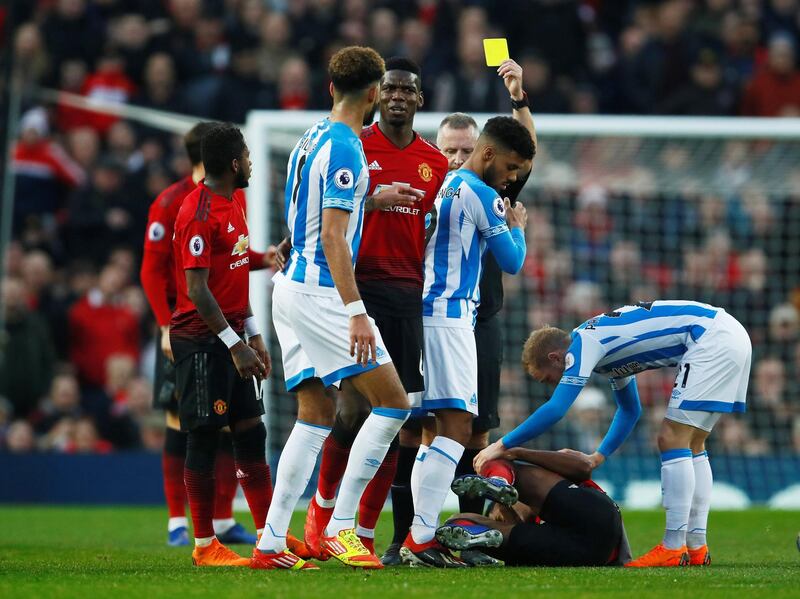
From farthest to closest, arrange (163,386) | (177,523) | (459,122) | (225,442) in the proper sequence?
(225,442) → (163,386) → (177,523) → (459,122)

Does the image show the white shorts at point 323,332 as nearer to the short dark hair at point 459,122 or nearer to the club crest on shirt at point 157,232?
the short dark hair at point 459,122

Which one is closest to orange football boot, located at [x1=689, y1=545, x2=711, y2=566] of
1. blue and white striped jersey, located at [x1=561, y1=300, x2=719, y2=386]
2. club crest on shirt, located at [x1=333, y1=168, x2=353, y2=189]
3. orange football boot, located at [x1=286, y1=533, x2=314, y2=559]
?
blue and white striped jersey, located at [x1=561, y1=300, x2=719, y2=386]

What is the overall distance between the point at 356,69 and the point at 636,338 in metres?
2.25

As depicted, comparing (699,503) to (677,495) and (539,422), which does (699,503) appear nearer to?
(677,495)

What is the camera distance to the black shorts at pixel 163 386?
351 inches

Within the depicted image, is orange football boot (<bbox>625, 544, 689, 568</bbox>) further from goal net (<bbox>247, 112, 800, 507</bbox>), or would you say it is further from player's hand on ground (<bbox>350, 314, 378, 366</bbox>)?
goal net (<bbox>247, 112, 800, 507</bbox>)

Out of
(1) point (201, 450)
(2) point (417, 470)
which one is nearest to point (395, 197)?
(2) point (417, 470)

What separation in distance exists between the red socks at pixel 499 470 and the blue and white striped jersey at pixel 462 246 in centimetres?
75

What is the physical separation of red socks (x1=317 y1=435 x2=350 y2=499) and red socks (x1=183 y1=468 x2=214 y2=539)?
59 centimetres

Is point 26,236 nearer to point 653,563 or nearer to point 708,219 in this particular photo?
point 708,219

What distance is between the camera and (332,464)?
713cm

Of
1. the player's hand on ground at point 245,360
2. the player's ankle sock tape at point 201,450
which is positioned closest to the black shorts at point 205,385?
the player's ankle sock tape at point 201,450

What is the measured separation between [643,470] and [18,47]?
9.30 m

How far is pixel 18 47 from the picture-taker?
1675 cm
